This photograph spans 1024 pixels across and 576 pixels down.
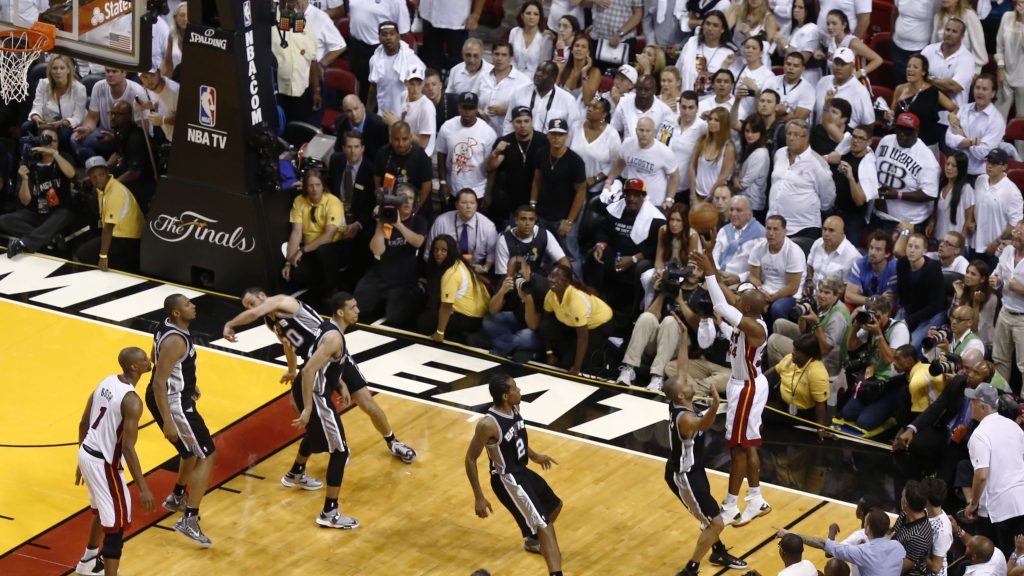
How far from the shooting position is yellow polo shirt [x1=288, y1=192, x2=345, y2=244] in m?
15.9

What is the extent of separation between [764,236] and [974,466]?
11.5 ft

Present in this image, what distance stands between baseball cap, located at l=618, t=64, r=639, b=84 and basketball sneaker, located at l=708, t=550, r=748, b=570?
6307mm

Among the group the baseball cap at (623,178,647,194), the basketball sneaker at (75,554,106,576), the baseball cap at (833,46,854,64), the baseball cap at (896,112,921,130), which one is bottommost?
the basketball sneaker at (75,554,106,576)

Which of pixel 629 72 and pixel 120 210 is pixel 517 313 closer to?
pixel 629 72

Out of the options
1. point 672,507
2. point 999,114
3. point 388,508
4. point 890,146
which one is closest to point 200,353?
point 388,508

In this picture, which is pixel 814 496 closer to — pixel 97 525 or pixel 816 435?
pixel 816 435

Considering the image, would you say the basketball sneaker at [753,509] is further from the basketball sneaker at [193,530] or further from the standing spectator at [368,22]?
the standing spectator at [368,22]

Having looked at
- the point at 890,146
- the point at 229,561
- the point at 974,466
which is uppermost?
the point at 890,146

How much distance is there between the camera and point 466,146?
628 inches

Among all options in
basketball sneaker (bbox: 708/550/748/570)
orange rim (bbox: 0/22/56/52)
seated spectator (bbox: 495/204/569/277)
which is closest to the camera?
basketball sneaker (bbox: 708/550/748/570)

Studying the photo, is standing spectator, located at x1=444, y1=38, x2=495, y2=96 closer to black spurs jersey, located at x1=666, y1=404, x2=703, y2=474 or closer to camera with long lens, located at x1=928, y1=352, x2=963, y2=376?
camera with long lens, located at x1=928, y1=352, x2=963, y2=376

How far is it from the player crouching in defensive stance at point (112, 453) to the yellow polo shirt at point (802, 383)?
5462 millimetres

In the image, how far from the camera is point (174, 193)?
16156 mm

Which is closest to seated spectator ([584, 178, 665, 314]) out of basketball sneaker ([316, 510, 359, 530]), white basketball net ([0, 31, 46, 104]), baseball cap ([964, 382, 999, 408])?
baseball cap ([964, 382, 999, 408])
